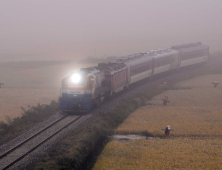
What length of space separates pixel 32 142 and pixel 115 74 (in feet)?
49.3

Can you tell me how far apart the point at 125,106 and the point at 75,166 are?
576 inches

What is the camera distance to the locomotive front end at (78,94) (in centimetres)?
2528

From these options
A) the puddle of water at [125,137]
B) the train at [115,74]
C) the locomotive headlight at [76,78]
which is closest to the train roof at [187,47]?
the train at [115,74]

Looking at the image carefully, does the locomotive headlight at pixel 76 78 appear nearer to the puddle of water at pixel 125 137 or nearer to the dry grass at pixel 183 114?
the dry grass at pixel 183 114

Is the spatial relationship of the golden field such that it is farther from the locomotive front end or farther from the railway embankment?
the railway embankment

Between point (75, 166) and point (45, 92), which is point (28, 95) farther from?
point (75, 166)

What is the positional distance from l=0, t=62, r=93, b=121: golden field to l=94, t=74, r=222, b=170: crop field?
45.3 feet

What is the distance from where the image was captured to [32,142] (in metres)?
18.6

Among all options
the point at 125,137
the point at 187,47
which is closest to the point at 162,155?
the point at 125,137

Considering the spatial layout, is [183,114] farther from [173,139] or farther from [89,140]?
[89,140]

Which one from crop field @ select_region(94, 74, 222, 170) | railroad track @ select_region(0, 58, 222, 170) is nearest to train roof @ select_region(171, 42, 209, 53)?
crop field @ select_region(94, 74, 222, 170)

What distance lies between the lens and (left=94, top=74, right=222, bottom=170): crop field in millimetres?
16359

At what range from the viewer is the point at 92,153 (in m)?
17.4

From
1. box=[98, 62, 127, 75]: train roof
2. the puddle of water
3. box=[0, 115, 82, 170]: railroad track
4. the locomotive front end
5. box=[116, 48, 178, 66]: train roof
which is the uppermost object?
box=[116, 48, 178, 66]: train roof
